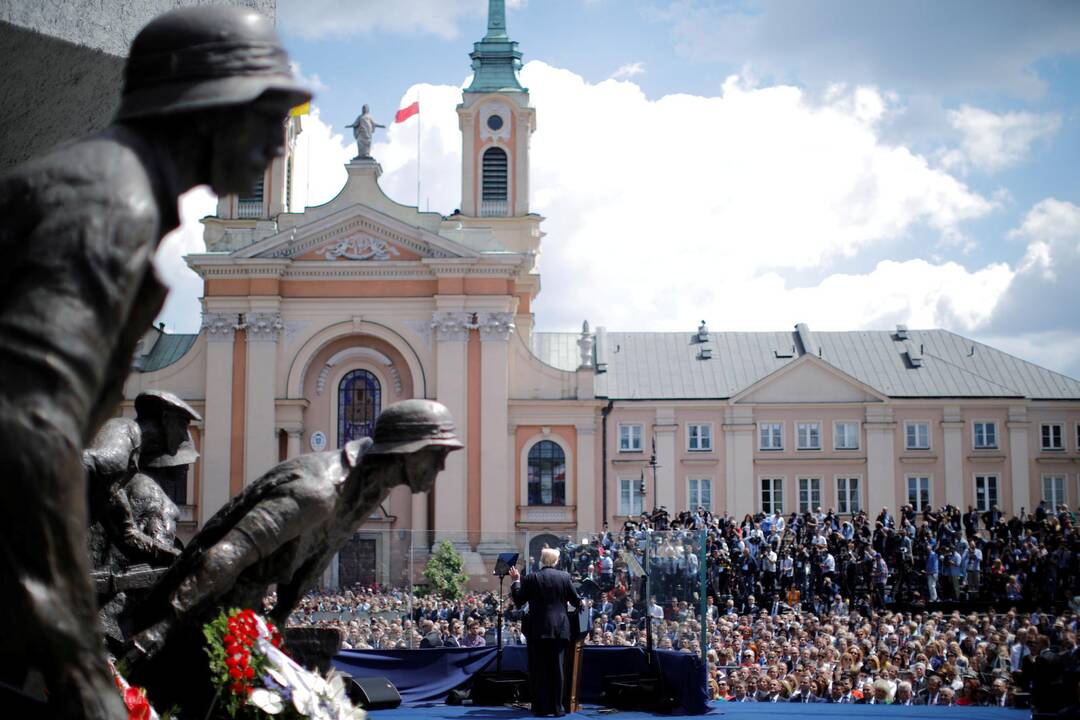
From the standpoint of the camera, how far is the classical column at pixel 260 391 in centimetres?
4675

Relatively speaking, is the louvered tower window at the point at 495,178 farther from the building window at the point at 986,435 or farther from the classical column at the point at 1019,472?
the classical column at the point at 1019,472

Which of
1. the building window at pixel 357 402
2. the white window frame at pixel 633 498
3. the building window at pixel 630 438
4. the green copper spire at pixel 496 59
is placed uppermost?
the green copper spire at pixel 496 59

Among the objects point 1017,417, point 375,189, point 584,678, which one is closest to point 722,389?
point 1017,417

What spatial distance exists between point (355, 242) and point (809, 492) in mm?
20805

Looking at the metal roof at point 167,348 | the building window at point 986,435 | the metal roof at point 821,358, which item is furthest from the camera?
the metal roof at point 167,348

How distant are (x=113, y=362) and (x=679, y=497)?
49881 mm

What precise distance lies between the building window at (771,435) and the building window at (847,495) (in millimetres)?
2809

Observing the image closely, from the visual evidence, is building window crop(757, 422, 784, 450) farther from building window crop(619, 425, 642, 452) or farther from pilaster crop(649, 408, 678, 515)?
building window crop(619, 425, 642, 452)

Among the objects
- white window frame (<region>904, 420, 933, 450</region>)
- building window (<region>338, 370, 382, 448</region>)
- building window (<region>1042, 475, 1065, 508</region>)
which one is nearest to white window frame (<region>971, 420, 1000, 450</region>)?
white window frame (<region>904, 420, 933, 450</region>)

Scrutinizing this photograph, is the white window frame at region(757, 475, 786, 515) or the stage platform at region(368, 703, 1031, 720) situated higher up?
the white window frame at region(757, 475, 786, 515)

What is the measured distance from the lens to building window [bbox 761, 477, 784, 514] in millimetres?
50938

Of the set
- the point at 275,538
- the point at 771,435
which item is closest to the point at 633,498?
the point at 771,435

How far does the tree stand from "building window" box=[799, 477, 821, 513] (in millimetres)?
28127

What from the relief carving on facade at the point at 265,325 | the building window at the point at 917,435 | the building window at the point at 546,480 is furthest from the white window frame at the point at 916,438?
the relief carving on facade at the point at 265,325
